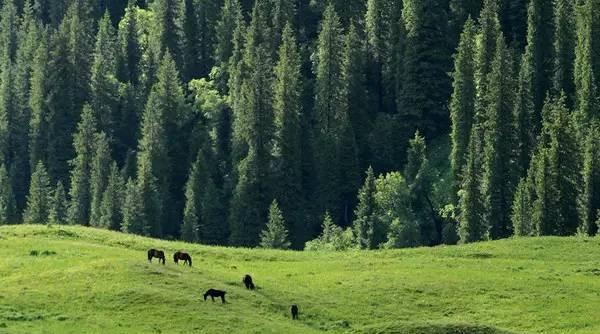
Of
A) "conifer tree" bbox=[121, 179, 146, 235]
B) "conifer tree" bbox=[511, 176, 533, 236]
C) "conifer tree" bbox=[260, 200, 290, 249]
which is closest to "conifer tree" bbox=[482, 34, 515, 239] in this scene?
"conifer tree" bbox=[511, 176, 533, 236]

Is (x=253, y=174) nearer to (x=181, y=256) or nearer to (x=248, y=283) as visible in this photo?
(x=181, y=256)

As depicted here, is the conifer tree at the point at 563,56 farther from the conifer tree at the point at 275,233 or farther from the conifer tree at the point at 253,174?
the conifer tree at the point at 253,174

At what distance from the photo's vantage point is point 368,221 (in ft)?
572

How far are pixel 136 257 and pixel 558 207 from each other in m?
59.9

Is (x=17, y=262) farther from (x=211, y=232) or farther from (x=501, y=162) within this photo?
(x=211, y=232)

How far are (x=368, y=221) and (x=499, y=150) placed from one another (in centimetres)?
1929

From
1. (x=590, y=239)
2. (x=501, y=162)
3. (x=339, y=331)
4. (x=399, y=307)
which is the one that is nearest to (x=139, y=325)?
(x=339, y=331)

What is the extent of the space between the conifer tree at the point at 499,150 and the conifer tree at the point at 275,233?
25.0m

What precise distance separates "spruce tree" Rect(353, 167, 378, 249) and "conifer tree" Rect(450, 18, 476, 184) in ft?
34.2

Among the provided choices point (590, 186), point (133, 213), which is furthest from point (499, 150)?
point (133, 213)

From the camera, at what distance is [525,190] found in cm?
15162

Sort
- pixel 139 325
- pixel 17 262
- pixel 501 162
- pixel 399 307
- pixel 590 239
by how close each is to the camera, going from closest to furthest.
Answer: pixel 139 325
pixel 399 307
pixel 17 262
pixel 590 239
pixel 501 162

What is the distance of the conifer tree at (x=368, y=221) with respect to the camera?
566 ft

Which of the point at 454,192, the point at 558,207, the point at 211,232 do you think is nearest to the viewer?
the point at 558,207
